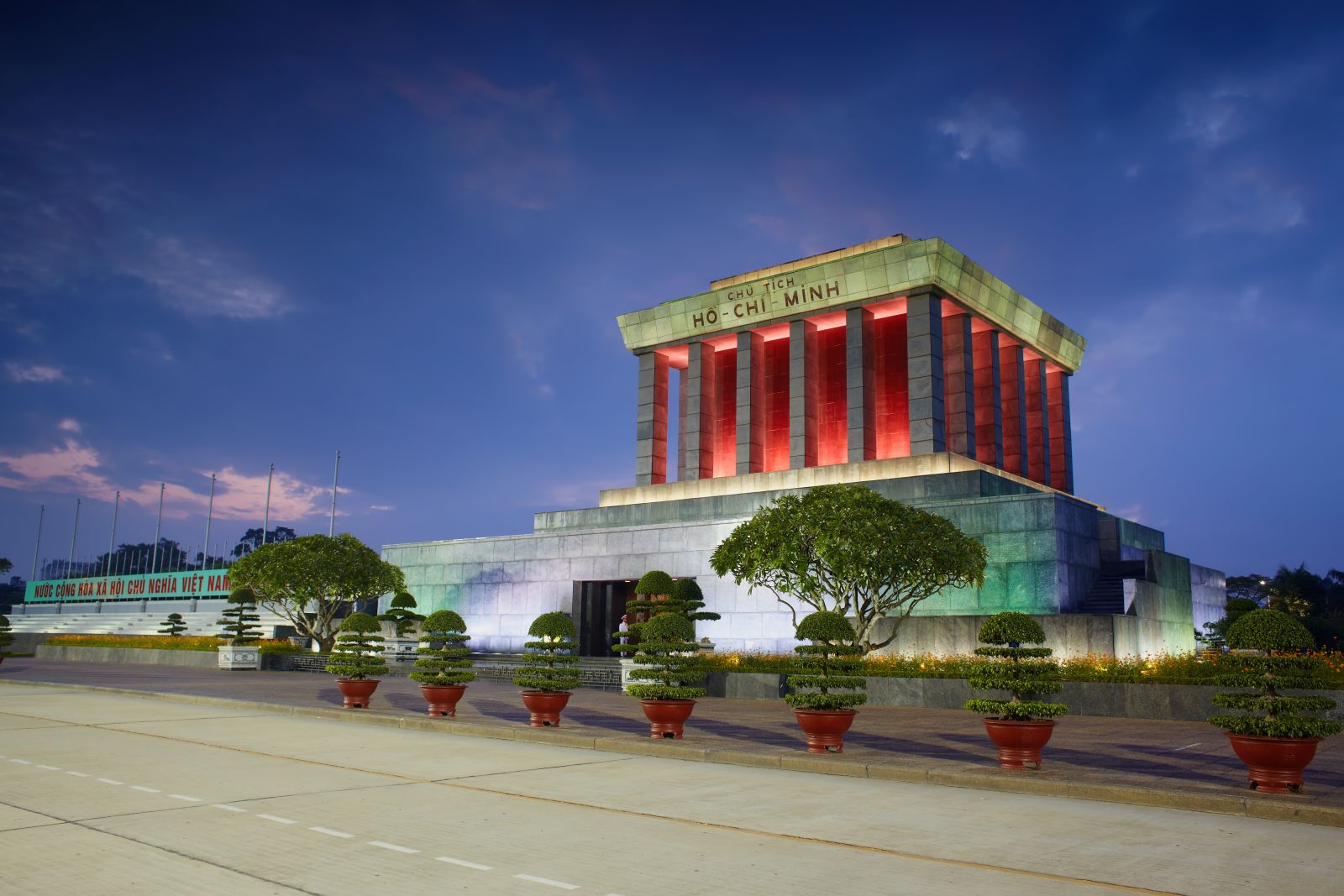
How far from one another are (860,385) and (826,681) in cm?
3764

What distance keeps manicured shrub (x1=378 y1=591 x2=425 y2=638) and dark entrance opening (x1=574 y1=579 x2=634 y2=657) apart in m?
8.01

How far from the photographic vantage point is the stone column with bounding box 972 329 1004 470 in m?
54.2

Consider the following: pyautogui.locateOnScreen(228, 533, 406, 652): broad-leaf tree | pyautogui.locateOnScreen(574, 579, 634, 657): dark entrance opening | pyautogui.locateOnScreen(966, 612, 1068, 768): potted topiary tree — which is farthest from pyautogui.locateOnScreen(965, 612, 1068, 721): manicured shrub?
pyautogui.locateOnScreen(228, 533, 406, 652): broad-leaf tree

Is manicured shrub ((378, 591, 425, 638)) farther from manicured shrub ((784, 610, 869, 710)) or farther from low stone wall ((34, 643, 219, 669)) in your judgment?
manicured shrub ((784, 610, 869, 710))

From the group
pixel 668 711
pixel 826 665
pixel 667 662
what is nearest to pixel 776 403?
pixel 667 662

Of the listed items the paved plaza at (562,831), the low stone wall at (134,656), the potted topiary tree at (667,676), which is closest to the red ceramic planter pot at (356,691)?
the paved plaza at (562,831)

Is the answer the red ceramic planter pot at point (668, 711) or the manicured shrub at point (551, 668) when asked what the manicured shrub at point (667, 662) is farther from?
the manicured shrub at point (551, 668)

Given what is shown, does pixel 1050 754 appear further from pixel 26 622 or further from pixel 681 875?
pixel 26 622

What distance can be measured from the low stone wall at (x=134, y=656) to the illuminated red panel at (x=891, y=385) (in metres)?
36.2

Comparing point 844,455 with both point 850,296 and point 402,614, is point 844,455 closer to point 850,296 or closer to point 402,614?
point 850,296

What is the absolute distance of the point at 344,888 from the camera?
7547 millimetres

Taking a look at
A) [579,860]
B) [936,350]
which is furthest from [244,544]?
[579,860]

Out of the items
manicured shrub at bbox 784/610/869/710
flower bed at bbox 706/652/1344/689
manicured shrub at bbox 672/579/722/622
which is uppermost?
manicured shrub at bbox 672/579/722/622

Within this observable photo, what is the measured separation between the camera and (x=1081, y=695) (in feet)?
83.1
